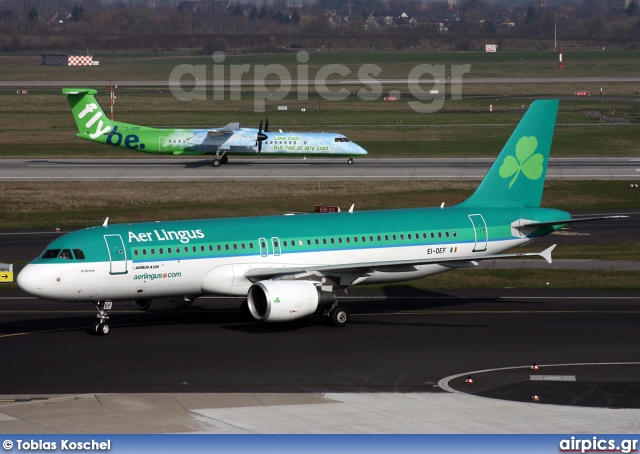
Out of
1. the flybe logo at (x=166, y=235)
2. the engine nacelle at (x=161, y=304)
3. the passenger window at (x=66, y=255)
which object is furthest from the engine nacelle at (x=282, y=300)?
the passenger window at (x=66, y=255)

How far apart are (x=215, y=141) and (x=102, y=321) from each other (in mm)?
58244

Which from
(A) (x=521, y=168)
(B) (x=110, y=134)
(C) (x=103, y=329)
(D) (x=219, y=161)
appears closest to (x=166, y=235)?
(C) (x=103, y=329)

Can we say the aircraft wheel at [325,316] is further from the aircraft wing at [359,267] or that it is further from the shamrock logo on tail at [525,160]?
the shamrock logo on tail at [525,160]

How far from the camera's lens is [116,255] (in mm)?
37469

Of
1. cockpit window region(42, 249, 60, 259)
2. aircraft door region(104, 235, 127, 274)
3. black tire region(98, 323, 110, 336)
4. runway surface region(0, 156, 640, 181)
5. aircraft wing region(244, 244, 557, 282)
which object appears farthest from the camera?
runway surface region(0, 156, 640, 181)

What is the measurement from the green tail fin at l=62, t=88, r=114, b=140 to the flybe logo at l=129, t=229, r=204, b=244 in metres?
56.9

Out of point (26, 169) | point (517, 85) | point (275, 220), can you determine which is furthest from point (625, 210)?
point (517, 85)

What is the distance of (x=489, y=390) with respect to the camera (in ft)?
100

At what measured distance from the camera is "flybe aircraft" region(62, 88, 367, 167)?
9575cm

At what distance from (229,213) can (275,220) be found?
98.5ft

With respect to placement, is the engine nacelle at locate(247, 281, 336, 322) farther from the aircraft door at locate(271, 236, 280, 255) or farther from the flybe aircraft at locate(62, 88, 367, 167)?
the flybe aircraft at locate(62, 88, 367, 167)

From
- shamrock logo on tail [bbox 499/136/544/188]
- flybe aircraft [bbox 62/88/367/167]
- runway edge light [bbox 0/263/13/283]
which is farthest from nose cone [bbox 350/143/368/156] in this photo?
shamrock logo on tail [bbox 499/136/544/188]

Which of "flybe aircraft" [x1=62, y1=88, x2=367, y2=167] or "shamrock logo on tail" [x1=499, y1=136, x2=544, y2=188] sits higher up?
"flybe aircraft" [x1=62, y1=88, x2=367, y2=167]

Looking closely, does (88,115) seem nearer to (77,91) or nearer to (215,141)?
(77,91)
